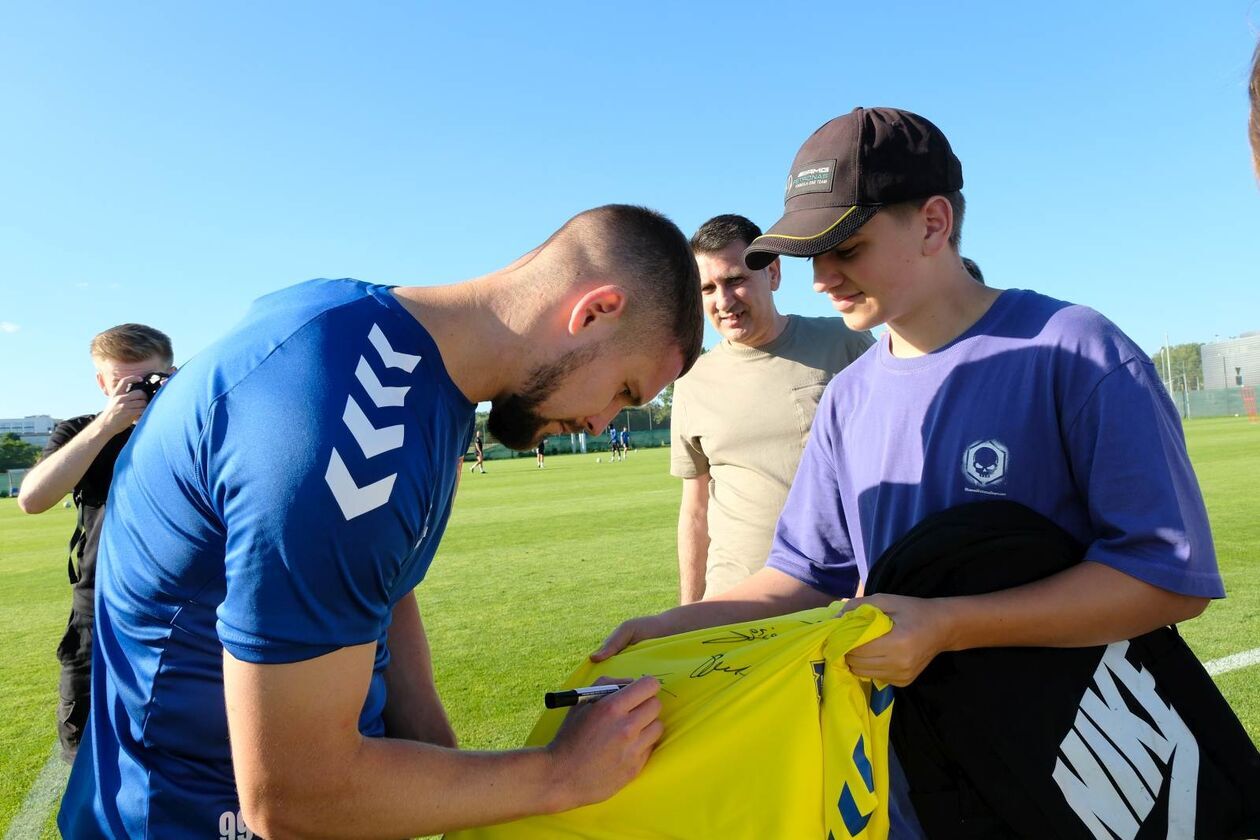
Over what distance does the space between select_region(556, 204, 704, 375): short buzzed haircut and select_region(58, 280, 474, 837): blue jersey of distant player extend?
400 mm

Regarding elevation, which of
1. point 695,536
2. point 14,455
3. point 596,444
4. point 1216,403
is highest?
point 695,536

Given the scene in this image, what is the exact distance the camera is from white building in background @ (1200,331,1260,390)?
76125 millimetres

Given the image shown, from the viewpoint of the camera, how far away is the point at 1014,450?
5.72 ft

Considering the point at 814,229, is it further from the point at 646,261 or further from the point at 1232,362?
the point at 1232,362

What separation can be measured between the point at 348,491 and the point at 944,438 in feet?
4.13

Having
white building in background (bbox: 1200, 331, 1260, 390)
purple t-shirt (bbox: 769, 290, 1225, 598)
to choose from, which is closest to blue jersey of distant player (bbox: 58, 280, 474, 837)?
purple t-shirt (bbox: 769, 290, 1225, 598)

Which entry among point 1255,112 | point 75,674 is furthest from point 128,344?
point 1255,112

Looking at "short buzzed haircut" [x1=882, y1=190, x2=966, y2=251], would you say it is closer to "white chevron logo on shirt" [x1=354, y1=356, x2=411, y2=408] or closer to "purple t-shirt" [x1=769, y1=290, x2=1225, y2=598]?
"purple t-shirt" [x1=769, y1=290, x2=1225, y2=598]

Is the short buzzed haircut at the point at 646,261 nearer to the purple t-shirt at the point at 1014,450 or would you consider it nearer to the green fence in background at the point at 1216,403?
the purple t-shirt at the point at 1014,450

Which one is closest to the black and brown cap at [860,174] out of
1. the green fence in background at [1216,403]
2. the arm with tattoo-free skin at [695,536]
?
the arm with tattoo-free skin at [695,536]

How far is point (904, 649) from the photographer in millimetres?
1524

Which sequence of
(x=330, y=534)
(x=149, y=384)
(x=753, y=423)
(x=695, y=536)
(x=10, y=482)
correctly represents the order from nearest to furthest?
(x=330, y=534)
(x=149, y=384)
(x=753, y=423)
(x=695, y=536)
(x=10, y=482)

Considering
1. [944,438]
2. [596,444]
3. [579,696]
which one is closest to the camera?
[579,696]

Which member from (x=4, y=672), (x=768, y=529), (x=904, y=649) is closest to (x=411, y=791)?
(x=904, y=649)
